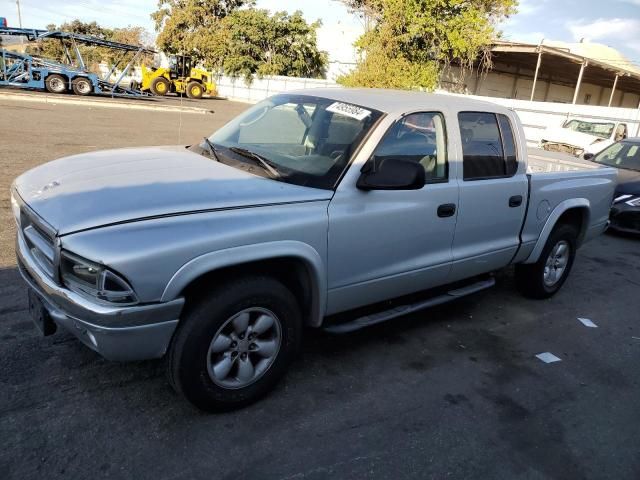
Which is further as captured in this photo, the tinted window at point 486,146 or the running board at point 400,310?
the tinted window at point 486,146

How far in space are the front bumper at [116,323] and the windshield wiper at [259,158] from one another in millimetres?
1082

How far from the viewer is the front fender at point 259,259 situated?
2.52 meters

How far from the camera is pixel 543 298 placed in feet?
17.4

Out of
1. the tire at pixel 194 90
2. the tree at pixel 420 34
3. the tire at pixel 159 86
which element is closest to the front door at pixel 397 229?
the tree at pixel 420 34

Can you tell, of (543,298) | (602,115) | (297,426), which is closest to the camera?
(297,426)

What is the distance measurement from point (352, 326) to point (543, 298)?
110 inches

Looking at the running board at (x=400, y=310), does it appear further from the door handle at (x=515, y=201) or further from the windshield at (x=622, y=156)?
A: the windshield at (x=622, y=156)

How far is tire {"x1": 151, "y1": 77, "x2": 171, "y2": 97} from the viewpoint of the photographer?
31.0 m

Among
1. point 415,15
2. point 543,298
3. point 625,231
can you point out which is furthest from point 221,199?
point 415,15

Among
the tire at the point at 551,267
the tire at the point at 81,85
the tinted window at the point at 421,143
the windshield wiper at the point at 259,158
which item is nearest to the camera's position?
the windshield wiper at the point at 259,158

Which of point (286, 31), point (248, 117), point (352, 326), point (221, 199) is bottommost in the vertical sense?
point (352, 326)

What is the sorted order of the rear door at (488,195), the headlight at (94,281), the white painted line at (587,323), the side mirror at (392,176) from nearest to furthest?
the headlight at (94,281), the side mirror at (392,176), the rear door at (488,195), the white painted line at (587,323)

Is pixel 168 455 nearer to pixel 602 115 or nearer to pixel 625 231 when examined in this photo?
pixel 625 231

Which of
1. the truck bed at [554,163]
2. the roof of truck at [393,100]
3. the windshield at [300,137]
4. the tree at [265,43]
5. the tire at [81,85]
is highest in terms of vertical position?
the tree at [265,43]
